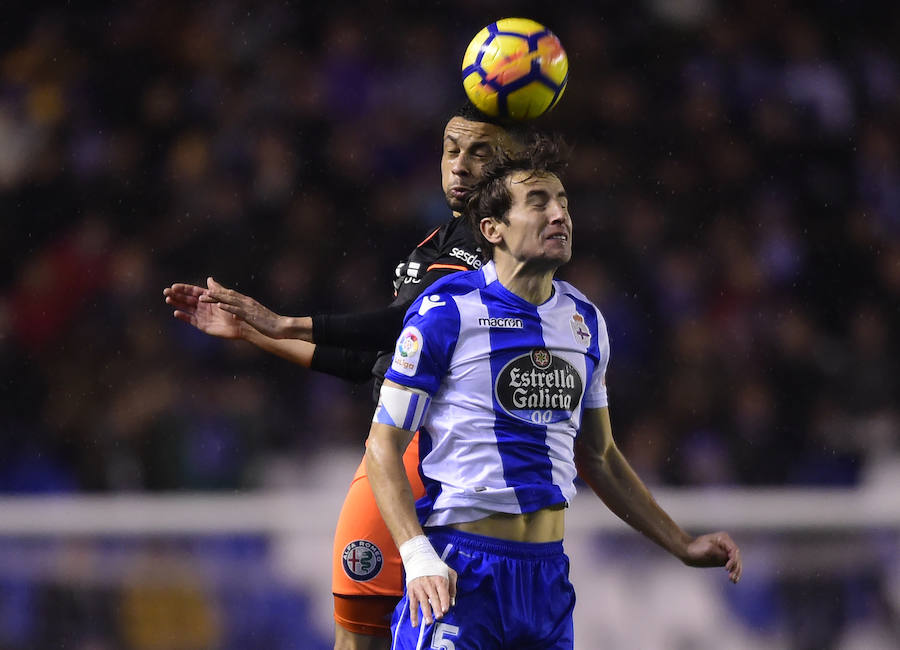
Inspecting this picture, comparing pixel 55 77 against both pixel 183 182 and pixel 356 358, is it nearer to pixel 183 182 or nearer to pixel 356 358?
pixel 183 182

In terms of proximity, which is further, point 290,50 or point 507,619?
point 290,50

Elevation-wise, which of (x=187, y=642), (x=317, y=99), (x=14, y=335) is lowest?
(x=187, y=642)

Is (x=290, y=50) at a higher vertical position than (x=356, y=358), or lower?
higher

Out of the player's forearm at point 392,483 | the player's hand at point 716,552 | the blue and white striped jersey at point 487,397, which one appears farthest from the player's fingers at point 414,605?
the player's hand at point 716,552

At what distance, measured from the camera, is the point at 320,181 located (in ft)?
32.8

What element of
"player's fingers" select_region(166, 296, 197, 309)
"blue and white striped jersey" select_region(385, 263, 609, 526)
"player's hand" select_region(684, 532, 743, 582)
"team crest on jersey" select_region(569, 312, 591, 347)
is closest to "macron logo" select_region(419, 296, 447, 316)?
"blue and white striped jersey" select_region(385, 263, 609, 526)

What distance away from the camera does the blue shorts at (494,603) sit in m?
2.86

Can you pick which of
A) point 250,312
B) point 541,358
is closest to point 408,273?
point 250,312

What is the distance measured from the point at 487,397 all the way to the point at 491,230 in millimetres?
457

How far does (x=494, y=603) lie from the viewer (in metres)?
2.91

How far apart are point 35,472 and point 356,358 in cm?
540

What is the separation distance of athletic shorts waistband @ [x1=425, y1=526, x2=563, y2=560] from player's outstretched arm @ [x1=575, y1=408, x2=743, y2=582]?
40 centimetres

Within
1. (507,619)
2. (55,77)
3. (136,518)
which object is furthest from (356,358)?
(55,77)

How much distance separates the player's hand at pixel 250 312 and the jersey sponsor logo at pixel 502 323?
0.61 metres
